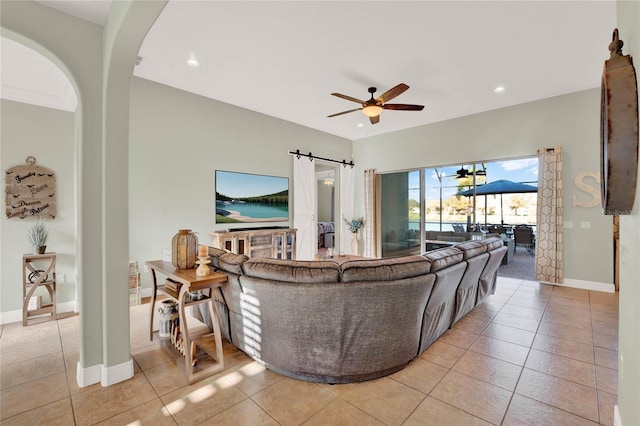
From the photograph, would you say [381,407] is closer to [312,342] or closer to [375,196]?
[312,342]

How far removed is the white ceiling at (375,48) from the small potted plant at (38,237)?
248 centimetres

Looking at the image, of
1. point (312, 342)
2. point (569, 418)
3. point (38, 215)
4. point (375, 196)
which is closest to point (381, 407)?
point (312, 342)

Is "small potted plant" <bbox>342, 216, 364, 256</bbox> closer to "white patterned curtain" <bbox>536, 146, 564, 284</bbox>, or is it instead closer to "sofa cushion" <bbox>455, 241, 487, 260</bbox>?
"white patterned curtain" <bbox>536, 146, 564, 284</bbox>

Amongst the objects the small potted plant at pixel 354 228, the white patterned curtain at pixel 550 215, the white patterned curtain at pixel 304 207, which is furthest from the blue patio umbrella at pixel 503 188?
the white patterned curtain at pixel 304 207

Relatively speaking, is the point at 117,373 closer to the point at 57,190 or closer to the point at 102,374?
the point at 102,374

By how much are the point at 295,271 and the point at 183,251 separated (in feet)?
3.49

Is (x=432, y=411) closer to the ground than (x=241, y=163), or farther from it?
closer to the ground

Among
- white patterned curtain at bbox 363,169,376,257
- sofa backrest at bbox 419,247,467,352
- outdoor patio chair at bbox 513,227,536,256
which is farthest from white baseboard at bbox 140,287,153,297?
outdoor patio chair at bbox 513,227,536,256

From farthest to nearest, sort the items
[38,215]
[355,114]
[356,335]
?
1. [355,114]
2. [38,215]
3. [356,335]

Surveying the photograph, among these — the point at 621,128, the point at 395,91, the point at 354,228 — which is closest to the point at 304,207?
the point at 354,228

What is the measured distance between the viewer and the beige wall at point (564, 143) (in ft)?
15.3

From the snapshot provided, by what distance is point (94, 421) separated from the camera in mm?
1849

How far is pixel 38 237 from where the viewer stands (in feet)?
11.8

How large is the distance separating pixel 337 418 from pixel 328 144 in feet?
20.3
